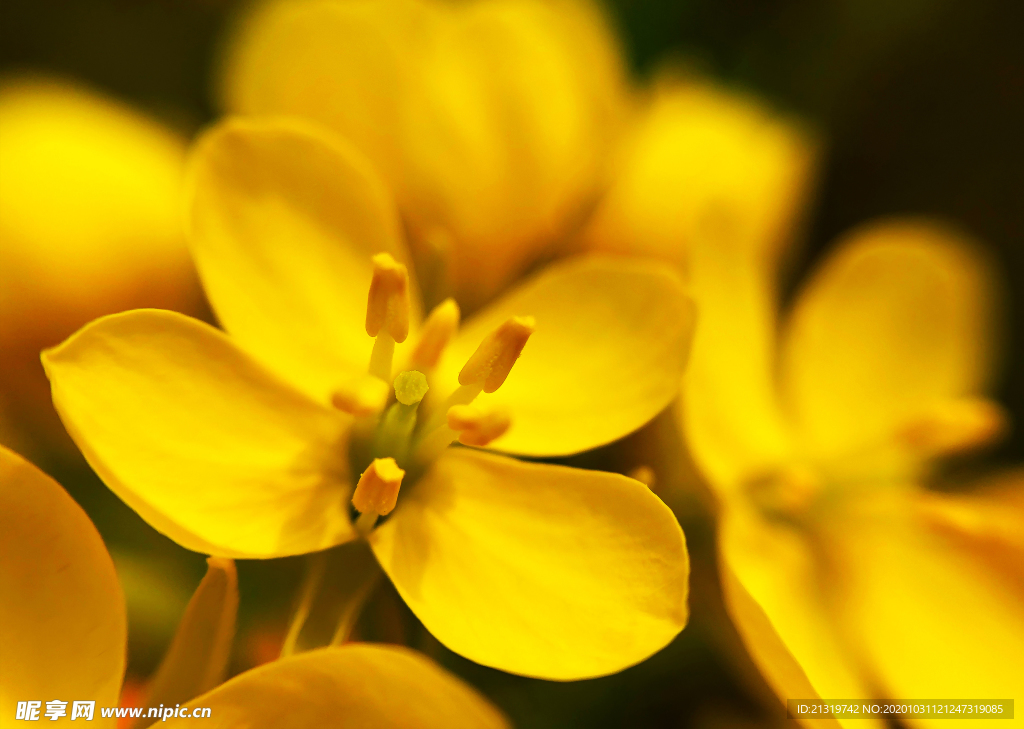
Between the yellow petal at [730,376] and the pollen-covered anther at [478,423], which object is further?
the yellow petal at [730,376]

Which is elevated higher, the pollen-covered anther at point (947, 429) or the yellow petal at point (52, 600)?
the pollen-covered anther at point (947, 429)

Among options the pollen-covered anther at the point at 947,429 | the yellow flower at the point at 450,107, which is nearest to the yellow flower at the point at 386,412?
the yellow flower at the point at 450,107

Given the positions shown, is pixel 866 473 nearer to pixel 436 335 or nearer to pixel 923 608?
pixel 923 608

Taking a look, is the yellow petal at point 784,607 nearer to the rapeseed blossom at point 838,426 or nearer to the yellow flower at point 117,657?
the rapeseed blossom at point 838,426

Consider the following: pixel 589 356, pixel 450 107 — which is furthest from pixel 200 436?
pixel 450 107

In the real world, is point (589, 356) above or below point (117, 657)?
above

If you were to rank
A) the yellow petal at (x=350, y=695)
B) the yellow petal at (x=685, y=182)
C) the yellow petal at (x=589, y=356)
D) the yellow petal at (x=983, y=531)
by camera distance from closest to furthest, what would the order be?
the yellow petal at (x=350, y=695) < the yellow petal at (x=589, y=356) < the yellow petal at (x=983, y=531) < the yellow petal at (x=685, y=182)

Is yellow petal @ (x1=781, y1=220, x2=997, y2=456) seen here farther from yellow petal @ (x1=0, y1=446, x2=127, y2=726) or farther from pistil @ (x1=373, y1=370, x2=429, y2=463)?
yellow petal @ (x1=0, y1=446, x2=127, y2=726)
